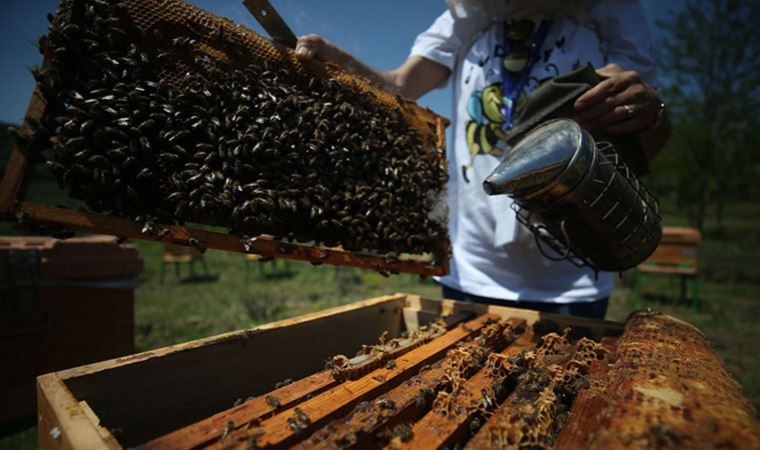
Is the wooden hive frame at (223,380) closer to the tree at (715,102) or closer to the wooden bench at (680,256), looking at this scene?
the wooden bench at (680,256)

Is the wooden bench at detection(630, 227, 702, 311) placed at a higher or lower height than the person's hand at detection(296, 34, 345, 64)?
lower

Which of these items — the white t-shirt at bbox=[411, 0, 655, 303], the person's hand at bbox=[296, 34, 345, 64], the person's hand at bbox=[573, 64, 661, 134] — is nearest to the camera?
the person's hand at bbox=[573, 64, 661, 134]

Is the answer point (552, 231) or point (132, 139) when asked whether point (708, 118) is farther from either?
point (132, 139)

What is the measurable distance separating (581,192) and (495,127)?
1404 millimetres

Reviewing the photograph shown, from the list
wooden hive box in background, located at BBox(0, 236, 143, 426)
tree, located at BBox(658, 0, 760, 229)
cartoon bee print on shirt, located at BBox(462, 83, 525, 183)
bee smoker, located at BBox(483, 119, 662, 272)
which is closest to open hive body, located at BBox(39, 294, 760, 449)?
bee smoker, located at BBox(483, 119, 662, 272)

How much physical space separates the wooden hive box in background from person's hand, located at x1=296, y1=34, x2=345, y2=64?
2.47 m

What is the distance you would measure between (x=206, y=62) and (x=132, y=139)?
56cm

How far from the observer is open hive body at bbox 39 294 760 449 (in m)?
1.20

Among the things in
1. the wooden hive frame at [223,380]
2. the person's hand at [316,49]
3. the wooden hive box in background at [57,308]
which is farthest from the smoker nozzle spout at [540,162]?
the wooden hive box in background at [57,308]

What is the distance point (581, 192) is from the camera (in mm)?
1787

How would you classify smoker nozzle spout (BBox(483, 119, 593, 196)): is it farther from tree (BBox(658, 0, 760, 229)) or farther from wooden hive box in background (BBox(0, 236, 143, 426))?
tree (BBox(658, 0, 760, 229))

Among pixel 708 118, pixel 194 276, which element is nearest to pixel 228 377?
pixel 194 276

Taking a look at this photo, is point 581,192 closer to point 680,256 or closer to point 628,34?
point 628,34

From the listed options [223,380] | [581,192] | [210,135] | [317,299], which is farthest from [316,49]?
[317,299]
